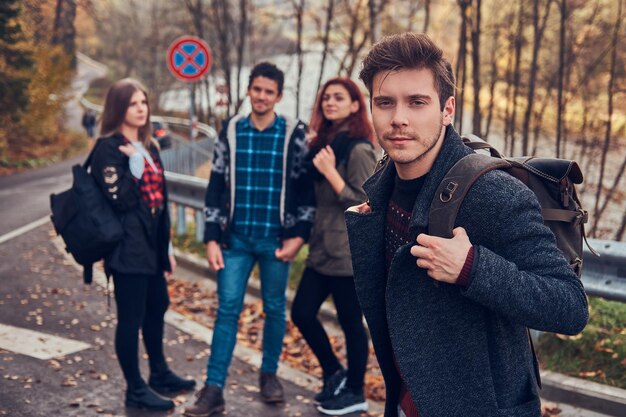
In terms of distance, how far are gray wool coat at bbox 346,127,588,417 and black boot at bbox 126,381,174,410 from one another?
289 centimetres

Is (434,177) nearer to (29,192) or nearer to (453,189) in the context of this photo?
(453,189)

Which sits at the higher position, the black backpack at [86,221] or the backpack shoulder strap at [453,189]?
the backpack shoulder strap at [453,189]

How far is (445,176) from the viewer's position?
207cm

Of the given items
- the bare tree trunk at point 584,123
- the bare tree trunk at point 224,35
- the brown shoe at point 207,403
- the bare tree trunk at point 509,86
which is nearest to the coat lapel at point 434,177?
the brown shoe at point 207,403

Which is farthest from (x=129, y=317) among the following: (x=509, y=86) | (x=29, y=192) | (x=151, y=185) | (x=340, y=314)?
(x=29, y=192)

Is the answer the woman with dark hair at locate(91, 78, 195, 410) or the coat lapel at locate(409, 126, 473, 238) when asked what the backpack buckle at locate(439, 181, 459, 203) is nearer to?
the coat lapel at locate(409, 126, 473, 238)

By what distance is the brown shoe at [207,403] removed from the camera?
4648 millimetres

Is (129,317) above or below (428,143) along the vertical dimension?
below

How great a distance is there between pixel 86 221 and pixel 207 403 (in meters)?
1.49

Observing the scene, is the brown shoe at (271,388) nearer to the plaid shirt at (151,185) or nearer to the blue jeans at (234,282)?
the blue jeans at (234,282)

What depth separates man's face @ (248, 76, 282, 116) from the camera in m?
4.74

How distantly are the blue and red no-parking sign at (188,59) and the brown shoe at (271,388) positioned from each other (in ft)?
27.3

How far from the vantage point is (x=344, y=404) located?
4875mm

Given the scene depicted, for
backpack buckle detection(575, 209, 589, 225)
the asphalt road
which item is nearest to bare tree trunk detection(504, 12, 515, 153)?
the asphalt road
